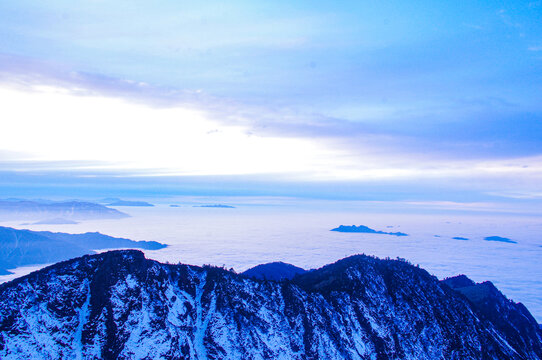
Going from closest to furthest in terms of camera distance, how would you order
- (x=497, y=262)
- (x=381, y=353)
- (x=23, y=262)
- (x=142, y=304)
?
(x=142, y=304), (x=381, y=353), (x=23, y=262), (x=497, y=262)

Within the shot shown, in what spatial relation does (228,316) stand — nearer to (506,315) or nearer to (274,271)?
(274,271)

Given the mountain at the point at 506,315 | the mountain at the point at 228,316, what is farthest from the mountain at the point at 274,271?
the mountain at the point at 506,315

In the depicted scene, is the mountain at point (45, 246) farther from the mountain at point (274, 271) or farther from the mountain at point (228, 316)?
the mountain at point (228, 316)

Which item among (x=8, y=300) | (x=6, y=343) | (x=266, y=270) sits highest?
(x=8, y=300)

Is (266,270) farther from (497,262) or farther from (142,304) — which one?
(497,262)

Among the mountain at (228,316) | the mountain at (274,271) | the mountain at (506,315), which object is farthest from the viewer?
the mountain at (274,271)

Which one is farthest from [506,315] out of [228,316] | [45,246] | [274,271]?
[45,246]

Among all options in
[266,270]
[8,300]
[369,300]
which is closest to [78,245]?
[266,270]
